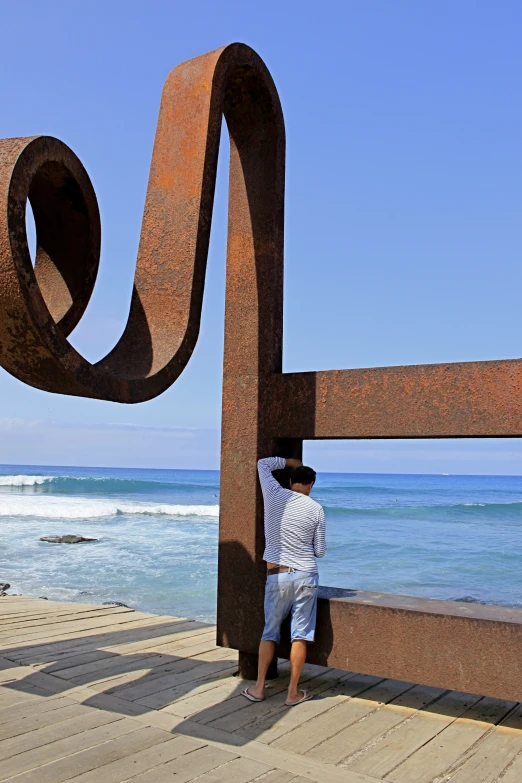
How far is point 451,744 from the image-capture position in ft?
10.3

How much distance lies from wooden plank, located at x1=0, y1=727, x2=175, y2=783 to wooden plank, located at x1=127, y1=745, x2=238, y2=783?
19 centimetres

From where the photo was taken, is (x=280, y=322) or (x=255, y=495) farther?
(x=280, y=322)

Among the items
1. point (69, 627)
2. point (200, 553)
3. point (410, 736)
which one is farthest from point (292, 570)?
point (200, 553)

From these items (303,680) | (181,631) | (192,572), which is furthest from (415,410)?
(192,572)

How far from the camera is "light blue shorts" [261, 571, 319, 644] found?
12.1 ft

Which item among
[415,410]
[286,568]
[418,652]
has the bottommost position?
[418,652]

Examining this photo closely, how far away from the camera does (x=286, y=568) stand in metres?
3.74

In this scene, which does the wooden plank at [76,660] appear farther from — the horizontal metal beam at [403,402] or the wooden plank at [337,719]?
the horizontal metal beam at [403,402]

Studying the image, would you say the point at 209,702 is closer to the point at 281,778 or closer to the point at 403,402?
the point at 281,778

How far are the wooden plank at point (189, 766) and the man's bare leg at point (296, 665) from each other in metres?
0.73

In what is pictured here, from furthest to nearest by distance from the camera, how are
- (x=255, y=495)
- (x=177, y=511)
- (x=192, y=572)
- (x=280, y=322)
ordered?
(x=177, y=511) < (x=192, y=572) < (x=280, y=322) < (x=255, y=495)

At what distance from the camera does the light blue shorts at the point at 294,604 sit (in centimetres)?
369

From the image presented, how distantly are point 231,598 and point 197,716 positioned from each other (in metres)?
0.76

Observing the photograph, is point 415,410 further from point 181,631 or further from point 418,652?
point 181,631
